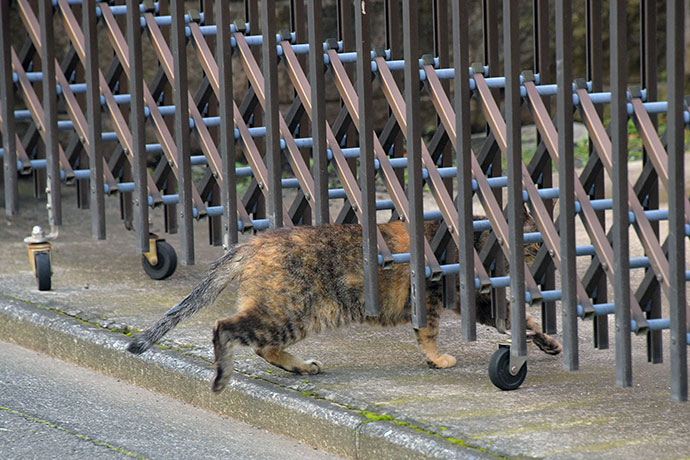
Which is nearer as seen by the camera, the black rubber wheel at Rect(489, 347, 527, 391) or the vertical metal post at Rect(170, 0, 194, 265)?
the black rubber wheel at Rect(489, 347, 527, 391)

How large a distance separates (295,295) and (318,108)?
870 mm

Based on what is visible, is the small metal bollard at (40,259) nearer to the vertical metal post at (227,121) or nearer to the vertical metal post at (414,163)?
the vertical metal post at (227,121)

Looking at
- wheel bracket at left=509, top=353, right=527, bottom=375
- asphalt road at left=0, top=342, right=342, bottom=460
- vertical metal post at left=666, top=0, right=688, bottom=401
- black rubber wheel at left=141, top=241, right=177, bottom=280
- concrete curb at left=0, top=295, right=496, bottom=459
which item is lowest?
asphalt road at left=0, top=342, right=342, bottom=460

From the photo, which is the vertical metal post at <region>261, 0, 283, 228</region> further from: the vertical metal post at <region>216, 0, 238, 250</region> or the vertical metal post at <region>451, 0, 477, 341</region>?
the vertical metal post at <region>451, 0, 477, 341</region>

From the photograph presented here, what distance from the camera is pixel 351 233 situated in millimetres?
5234

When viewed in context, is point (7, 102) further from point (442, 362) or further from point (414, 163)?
point (442, 362)

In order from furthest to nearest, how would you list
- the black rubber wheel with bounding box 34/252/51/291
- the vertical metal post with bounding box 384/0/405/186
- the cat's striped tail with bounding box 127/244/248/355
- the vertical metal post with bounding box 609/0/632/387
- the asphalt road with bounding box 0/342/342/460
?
the black rubber wheel with bounding box 34/252/51/291 → the vertical metal post with bounding box 384/0/405/186 → the cat's striped tail with bounding box 127/244/248/355 → the asphalt road with bounding box 0/342/342/460 → the vertical metal post with bounding box 609/0/632/387

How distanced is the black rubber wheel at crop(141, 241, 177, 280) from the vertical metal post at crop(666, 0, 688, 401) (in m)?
3.53

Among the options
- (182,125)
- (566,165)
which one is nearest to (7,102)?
(182,125)

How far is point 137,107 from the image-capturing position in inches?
229

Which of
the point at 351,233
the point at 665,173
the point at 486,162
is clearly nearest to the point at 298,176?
the point at 351,233

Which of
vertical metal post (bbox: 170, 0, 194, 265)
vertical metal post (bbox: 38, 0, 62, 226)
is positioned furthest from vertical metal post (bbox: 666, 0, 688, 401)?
vertical metal post (bbox: 38, 0, 62, 226)

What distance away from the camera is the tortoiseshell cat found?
489cm

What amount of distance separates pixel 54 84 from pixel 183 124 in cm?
99
